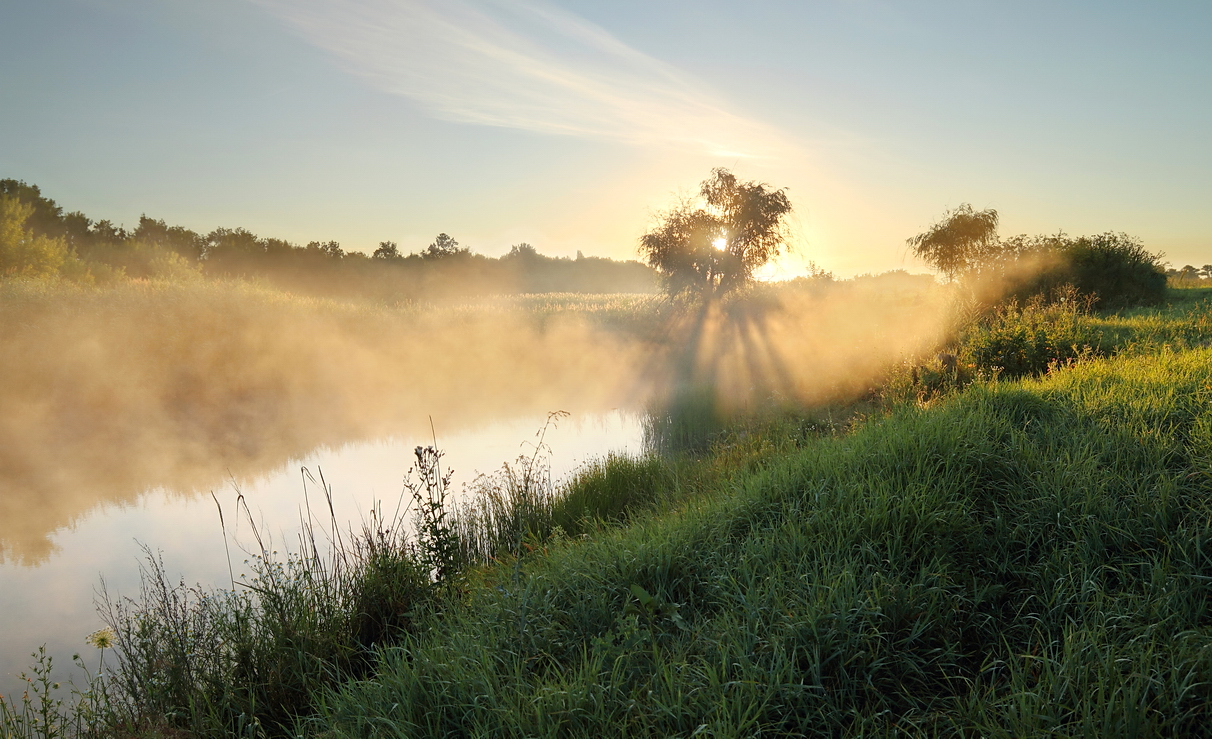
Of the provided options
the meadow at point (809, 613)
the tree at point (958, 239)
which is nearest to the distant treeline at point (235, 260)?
the tree at point (958, 239)

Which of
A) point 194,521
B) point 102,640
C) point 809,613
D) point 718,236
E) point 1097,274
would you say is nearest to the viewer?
point 809,613

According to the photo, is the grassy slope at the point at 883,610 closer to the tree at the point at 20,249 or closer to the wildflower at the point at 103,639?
the wildflower at the point at 103,639

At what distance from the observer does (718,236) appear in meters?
23.5

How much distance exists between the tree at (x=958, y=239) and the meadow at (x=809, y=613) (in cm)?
2154

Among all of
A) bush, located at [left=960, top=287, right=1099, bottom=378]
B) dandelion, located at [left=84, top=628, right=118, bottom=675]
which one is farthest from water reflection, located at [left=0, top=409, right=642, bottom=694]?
bush, located at [left=960, top=287, right=1099, bottom=378]

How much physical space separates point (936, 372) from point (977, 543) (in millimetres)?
5923

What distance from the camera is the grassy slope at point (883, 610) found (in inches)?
91.4

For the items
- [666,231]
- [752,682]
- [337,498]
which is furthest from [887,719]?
[666,231]

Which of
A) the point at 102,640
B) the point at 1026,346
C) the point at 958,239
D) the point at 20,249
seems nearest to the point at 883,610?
the point at 102,640

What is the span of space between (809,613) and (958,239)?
87.8 ft

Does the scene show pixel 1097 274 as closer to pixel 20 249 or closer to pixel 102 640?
pixel 102 640

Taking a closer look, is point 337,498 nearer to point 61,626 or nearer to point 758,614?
point 61,626

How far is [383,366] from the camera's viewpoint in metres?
19.8

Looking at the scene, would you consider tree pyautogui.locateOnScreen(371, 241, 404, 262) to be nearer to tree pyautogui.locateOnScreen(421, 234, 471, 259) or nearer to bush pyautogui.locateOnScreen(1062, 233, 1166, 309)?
tree pyautogui.locateOnScreen(421, 234, 471, 259)
